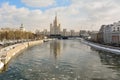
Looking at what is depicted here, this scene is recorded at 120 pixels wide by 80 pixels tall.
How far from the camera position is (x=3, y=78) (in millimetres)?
25703

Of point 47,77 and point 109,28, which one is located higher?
point 109,28

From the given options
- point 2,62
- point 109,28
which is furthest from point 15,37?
point 2,62

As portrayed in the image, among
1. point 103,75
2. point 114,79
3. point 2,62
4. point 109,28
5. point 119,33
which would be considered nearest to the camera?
point 114,79

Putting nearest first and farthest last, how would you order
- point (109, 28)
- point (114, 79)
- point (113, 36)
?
1. point (114, 79)
2. point (113, 36)
3. point (109, 28)

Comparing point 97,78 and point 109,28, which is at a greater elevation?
point 109,28

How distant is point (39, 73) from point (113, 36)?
71910mm

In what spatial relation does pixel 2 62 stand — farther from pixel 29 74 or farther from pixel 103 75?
pixel 103 75

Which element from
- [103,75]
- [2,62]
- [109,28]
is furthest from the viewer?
[109,28]

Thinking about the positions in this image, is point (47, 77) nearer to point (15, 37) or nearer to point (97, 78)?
point (97, 78)

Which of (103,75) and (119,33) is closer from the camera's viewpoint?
(103,75)

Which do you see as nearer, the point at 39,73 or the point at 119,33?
the point at 39,73

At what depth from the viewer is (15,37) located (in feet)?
355

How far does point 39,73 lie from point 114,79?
30.5 feet

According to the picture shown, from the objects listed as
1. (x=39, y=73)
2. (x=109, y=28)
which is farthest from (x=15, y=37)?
(x=39, y=73)
